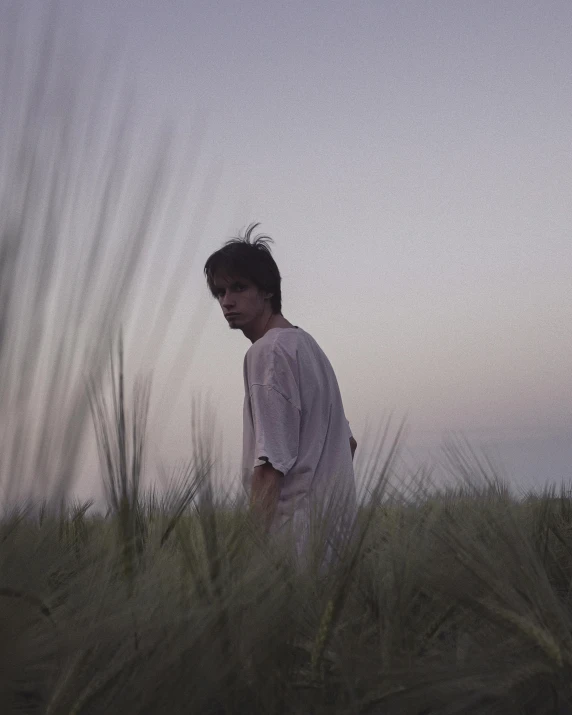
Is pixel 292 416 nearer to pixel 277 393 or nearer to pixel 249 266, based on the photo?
pixel 277 393

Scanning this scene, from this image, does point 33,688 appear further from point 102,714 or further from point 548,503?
point 548,503

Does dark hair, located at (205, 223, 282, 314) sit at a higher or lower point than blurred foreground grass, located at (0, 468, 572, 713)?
higher

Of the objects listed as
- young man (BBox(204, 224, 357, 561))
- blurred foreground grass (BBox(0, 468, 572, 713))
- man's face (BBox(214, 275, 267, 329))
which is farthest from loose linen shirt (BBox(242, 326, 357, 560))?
blurred foreground grass (BBox(0, 468, 572, 713))

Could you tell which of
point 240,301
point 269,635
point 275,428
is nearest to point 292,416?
point 275,428

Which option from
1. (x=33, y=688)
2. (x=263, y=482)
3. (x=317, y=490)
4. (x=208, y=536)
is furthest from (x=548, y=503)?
(x=33, y=688)

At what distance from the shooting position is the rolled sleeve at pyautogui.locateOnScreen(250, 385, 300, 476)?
2.12m

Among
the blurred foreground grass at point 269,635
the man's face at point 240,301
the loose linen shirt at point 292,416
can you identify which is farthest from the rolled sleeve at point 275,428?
the blurred foreground grass at point 269,635

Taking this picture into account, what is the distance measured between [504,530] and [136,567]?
510 mm

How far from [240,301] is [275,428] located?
0.51 meters

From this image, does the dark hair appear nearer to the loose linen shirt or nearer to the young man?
the young man

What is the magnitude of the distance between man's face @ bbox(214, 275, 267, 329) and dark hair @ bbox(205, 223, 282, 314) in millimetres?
19

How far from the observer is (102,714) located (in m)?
0.75

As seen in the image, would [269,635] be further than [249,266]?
No

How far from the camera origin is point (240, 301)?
247 centimetres
